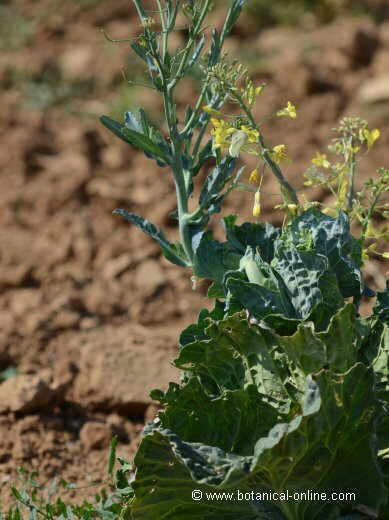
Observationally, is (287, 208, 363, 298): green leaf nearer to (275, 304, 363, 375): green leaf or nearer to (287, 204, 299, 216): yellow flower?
(287, 204, 299, 216): yellow flower

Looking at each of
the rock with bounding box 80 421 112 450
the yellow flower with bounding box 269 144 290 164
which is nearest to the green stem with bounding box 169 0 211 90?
the yellow flower with bounding box 269 144 290 164

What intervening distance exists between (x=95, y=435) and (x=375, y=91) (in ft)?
11.2

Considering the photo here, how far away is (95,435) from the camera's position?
3.10m

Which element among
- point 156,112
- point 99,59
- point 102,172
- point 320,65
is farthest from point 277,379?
point 99,59

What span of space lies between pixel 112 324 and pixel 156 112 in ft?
6.83

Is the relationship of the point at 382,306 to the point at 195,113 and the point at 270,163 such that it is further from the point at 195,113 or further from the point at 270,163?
the point at 195,113

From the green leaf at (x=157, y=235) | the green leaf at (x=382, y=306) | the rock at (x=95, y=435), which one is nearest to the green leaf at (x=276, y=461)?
the green leaf at (x=382, y=306)

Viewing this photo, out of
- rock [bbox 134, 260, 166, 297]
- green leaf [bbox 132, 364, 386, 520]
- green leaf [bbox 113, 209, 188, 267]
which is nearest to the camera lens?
green leaf [bbox 132, 364, 386, 520]

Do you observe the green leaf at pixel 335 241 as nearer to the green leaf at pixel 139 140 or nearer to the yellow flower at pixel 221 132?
the yellow flower at pixel 221 132

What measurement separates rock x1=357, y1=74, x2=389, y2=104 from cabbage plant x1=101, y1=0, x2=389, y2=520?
332 centimetres

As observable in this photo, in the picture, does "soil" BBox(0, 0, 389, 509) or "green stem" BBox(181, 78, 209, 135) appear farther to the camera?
"soil" BBox(0, 0, 389, 509)

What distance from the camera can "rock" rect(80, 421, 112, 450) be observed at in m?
3.08

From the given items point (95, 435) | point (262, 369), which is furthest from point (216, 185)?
point (95, 435)

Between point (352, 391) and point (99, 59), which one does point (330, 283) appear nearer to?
point (352, 391)
